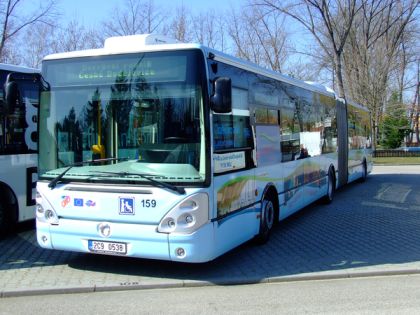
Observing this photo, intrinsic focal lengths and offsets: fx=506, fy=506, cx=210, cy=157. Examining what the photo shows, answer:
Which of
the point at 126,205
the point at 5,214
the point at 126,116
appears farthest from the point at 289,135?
the point at 5,214

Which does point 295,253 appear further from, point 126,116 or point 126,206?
point 126,116

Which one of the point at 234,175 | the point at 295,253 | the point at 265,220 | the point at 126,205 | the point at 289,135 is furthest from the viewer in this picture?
the point at 289,135

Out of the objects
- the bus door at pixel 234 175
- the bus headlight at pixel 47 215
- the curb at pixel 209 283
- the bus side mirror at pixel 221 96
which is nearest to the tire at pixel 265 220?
the bus door at pixel 234 175

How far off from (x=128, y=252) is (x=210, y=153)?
1590 millimetres

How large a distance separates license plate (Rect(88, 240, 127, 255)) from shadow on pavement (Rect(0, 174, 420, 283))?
1.81ft

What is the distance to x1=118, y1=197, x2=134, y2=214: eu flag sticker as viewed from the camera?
20.2 feet

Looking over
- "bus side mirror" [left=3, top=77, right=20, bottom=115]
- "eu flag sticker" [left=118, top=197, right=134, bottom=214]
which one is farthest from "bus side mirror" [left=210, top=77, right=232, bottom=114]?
"bus side mirror" [left=3, top=77, right=20, bottom=115]

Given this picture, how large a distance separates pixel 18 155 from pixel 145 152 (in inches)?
146

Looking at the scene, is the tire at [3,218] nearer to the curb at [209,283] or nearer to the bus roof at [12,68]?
the bus roof at [12,68]

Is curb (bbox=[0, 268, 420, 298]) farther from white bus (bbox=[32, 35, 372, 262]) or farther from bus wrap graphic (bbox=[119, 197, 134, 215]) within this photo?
bus wrap graphic (bbox=[119, 197, 134, 215])

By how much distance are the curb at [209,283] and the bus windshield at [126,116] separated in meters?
1.30

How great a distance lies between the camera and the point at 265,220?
8273 millimetres

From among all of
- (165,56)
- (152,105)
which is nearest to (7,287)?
(152,105)

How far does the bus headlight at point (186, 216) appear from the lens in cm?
597
